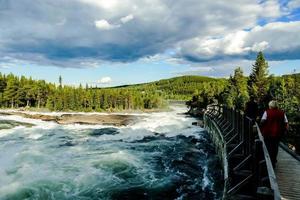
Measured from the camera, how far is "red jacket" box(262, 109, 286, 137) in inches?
363

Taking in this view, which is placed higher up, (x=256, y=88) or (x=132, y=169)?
(x=256, y=88)

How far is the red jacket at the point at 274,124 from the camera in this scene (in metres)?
9.23

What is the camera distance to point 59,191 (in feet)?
50.3

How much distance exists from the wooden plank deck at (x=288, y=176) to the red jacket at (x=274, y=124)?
1421mm

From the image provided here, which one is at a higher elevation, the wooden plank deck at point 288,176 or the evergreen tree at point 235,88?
the evergreen tree at point 235,88

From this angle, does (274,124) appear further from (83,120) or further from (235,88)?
(235,88)

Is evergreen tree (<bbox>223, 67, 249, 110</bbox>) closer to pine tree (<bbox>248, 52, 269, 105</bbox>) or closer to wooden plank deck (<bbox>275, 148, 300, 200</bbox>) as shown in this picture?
pine tree (<bbox>248, 52, 269, 105</bbox>)

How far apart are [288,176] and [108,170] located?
12.2m

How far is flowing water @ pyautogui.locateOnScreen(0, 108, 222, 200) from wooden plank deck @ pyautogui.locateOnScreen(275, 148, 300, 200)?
425 cm

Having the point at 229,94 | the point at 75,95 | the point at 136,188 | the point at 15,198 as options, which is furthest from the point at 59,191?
the point at 75,95

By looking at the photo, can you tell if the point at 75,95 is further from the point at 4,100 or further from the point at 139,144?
the point at 139,144

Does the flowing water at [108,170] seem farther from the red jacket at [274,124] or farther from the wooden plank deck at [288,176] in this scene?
the red jacket at [274,124]

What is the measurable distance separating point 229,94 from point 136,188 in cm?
7256

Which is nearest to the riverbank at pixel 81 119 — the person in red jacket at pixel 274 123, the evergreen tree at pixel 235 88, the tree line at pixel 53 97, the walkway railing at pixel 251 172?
the evergreen tree at pixel 235 88
